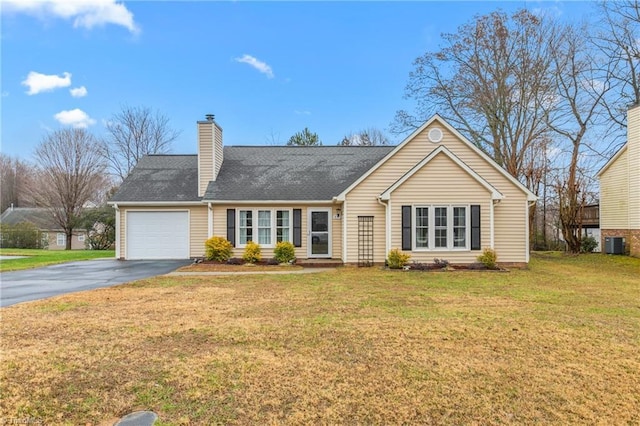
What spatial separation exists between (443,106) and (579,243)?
11.2m

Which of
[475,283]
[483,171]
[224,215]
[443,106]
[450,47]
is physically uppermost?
[450,47]

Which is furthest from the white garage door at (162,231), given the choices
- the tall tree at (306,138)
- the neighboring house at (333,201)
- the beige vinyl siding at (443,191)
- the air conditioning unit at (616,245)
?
the air conditioning unit at (616,245)

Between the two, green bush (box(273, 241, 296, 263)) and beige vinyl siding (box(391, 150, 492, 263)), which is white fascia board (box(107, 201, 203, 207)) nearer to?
green bush (box(273, 241, 296, 263))

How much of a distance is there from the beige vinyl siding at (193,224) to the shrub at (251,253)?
244 centimetres

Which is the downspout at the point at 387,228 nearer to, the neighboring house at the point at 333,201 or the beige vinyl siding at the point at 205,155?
the neighboring house at the point at 333,201

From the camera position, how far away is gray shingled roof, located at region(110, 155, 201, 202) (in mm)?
15914

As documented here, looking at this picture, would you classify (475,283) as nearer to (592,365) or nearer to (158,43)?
(592,365)

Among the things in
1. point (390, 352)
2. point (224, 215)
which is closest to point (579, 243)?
point (224, 215)

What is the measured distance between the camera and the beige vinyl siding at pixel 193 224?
15938 mm

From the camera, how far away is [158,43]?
17297 millimetres

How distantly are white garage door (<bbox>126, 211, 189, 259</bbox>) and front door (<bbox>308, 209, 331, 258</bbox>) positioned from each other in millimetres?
5275

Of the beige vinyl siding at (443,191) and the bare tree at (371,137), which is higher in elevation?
the bare tree at (371,137)

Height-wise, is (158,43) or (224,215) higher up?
(158,43)

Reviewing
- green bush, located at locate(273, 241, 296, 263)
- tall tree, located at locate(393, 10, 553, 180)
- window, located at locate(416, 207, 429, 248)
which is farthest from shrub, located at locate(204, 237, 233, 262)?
tall tree, located at locate(393, 10, 553, 180)
